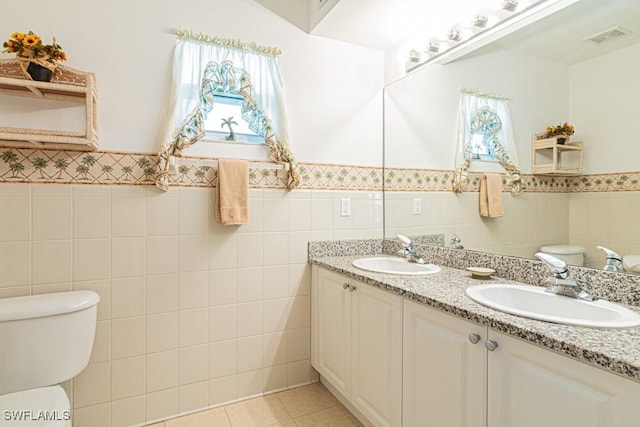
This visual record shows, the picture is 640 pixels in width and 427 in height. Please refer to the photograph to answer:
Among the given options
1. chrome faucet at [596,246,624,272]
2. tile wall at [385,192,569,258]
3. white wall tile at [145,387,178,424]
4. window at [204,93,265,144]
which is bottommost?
white wall tile at [145,387,178,424]

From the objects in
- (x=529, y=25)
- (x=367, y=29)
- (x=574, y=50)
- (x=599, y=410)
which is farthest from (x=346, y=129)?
(x=599, y=410)

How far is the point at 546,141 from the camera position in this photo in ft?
4.65

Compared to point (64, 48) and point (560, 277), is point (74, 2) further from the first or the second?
point (560, 277)

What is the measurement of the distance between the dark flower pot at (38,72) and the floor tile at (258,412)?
6.19 ft

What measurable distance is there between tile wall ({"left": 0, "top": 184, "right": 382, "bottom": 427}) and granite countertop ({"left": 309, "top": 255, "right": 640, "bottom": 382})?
0.77 m

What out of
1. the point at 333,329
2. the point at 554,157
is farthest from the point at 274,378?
the point at 554,157

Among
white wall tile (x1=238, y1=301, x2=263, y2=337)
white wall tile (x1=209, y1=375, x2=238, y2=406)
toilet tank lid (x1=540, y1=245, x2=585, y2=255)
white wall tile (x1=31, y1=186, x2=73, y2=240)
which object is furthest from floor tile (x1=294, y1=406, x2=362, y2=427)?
white wall tile (x1=31, y1=186, x2=73, y2=240)

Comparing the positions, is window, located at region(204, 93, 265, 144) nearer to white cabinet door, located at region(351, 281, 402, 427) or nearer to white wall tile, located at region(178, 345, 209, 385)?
white cabinet door, located at region(351, 281, 402, 427)

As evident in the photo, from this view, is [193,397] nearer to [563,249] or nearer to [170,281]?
[170,281]

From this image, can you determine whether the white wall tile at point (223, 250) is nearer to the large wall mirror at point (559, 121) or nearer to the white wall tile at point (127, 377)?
the white wall tile at point (127, 377)

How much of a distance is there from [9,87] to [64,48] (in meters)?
0.31

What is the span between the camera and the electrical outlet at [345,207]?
2.26 metres

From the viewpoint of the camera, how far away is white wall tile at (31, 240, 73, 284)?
5.14 ft

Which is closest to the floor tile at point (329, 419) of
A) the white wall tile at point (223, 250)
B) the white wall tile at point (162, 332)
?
the white wall tile at point (162, 332)
